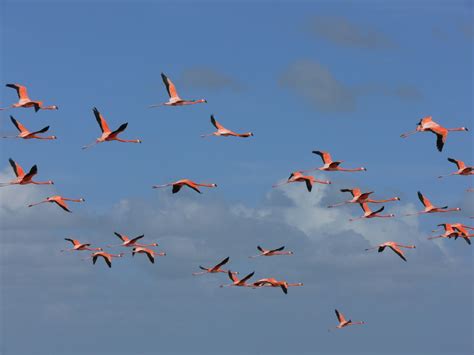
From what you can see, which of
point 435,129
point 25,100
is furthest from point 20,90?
point 435,129

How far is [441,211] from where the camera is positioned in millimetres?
68125

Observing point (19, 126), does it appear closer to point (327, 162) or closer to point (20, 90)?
point (20, 90)

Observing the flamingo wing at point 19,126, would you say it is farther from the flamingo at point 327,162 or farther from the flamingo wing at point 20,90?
the flamingo at point 327,162

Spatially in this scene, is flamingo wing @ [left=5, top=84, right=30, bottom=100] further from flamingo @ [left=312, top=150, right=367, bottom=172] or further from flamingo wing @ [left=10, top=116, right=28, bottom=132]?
flamingo @ [left=312, top=150, right=367, bottom=172]

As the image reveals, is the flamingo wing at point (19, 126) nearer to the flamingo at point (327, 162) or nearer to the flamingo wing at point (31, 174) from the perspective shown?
the flamingo wing at point (31, 174)

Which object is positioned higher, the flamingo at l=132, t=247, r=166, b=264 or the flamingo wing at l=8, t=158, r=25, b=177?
the flamingo wing at l=8, t=158, r=25, b=177

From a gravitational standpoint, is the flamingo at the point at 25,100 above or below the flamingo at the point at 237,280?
above

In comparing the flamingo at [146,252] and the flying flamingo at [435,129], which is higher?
the flying flamingo at [435,129]

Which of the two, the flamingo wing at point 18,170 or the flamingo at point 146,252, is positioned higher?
the flamingo wing at point 18,170

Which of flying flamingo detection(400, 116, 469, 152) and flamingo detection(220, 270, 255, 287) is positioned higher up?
flying flamingo detection(400, 116, 469, 152)

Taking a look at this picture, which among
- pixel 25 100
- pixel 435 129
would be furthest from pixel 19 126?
pixel 435 129

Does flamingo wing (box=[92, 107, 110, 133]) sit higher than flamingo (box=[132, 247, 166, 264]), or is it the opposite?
flamingo wing (box=[92, 107, 110, 133])

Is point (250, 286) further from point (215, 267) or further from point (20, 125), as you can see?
point (20, 125)

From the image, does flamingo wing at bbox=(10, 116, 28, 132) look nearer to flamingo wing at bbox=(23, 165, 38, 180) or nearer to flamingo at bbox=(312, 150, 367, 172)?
flamingo wing at bbox=(23, 165, 38, 180)
